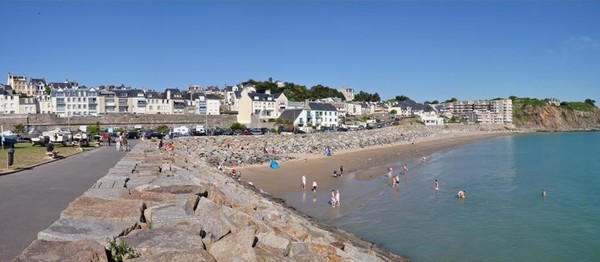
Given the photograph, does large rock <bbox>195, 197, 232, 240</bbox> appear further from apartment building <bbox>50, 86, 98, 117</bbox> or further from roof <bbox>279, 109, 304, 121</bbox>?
apartment building <bbox>50, 86, 98, 117</bbox>

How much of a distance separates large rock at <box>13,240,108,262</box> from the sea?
1279 cm

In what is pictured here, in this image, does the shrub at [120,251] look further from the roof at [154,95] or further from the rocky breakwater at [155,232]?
the roof at [154,95]

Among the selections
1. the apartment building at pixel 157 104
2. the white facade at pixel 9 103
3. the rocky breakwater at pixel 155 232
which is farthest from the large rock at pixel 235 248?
the apartment building at pixel 157 104

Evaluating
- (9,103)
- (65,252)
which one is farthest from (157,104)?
(65,252)

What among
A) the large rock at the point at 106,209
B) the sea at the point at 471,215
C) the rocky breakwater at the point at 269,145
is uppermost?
the large rock at the point at 106,209

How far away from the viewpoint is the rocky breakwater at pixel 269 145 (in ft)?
135

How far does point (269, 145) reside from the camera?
54.8 m

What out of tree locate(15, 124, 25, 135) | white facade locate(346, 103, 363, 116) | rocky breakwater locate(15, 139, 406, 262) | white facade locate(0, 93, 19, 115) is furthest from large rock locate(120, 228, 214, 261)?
white facade locate(346, 103, 363, 116)

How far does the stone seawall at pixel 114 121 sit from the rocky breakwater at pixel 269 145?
21.0m

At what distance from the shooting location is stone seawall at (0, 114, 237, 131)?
67188 millimetres

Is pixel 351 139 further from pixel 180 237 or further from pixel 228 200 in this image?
pixel 180 237

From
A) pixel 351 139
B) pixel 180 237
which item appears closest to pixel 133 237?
pixel 180 237

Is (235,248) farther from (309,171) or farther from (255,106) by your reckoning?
(255,106)

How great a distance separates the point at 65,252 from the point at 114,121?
74.4m
